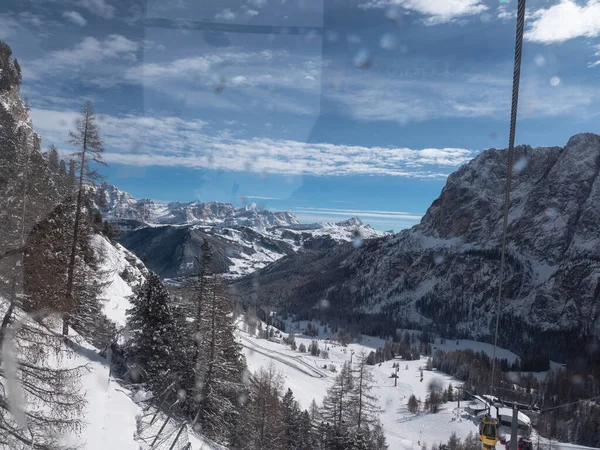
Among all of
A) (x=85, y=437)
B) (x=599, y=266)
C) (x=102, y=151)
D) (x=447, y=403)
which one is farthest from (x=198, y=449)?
(x=599, y=266)

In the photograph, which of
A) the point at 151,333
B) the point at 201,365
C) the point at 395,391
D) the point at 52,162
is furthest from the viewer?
the point at 395,391

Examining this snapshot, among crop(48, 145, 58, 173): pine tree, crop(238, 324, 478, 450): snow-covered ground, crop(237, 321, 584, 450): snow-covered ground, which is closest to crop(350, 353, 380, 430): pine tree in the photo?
crop(237, 321, 584, 450): snow-covered ground

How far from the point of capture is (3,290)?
27.0 feet

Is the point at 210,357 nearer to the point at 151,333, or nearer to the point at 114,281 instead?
the point at 151,333

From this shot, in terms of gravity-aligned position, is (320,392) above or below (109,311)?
below

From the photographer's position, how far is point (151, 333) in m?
22.1

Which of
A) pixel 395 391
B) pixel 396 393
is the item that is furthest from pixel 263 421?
pixel 395 391

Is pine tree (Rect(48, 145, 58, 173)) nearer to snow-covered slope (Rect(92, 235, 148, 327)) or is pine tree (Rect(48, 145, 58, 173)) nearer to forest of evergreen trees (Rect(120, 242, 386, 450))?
snow-covered slope (Rect(92, 235, 148, 327))

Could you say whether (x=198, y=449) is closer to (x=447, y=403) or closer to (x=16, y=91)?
(x=16, y=91)

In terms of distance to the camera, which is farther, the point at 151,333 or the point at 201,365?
the point at 151,333

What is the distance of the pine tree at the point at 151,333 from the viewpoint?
21672mm

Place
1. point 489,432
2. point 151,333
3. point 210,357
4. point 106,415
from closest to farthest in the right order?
point 489,432, point 106,415, point 210,357, point 151,333

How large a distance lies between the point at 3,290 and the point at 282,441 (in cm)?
2531

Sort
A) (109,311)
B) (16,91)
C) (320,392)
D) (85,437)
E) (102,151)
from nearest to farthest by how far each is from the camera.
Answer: (85,437) → (102,151) → (109,311) → (16,91) → (320,392)
